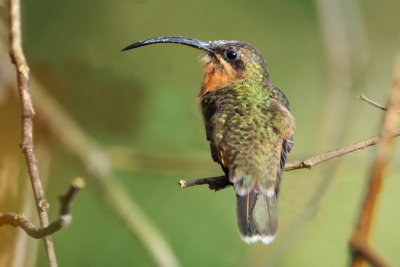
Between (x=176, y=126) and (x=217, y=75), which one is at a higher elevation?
(x=217, y=75)

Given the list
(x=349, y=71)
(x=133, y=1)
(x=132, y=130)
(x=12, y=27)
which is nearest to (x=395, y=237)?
(x=349, y=71)

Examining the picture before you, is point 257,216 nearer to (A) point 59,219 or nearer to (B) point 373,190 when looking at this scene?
(A) point 59,219

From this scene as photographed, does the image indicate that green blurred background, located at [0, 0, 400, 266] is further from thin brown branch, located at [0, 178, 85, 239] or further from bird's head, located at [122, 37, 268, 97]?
thin brown branch, located at [0, 178, 85, 239]

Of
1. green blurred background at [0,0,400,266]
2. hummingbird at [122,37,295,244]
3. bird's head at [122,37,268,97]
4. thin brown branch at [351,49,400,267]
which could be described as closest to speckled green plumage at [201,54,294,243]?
hummingbird at [122,37,295,244]

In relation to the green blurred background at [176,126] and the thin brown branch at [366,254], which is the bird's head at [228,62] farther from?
the thin brown branch at [366,254]

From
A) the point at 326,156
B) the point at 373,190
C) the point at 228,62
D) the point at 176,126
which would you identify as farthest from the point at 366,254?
the point at 176,126

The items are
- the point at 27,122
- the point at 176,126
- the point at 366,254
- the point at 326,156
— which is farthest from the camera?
the point at 176,126
